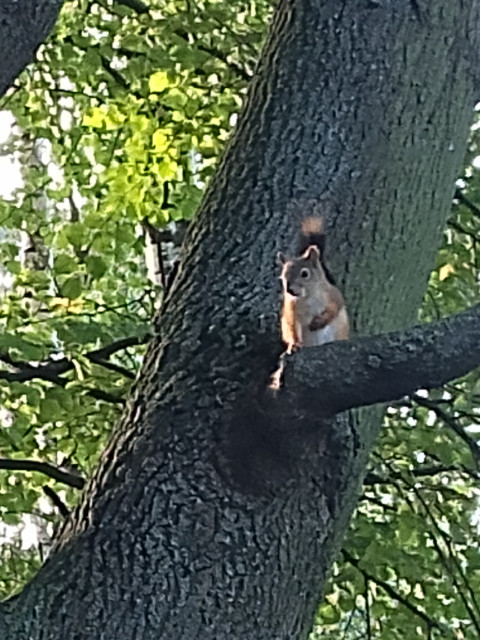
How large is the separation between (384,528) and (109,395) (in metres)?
1.00

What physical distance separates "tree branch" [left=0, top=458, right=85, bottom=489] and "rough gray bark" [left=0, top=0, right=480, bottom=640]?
4.49ft

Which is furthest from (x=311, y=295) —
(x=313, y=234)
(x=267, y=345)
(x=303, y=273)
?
(x=267, y=345)

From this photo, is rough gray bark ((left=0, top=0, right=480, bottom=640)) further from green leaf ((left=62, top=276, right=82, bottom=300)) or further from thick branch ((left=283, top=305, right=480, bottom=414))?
green leaf ((left=62, top=276, right=82, bottom=300))

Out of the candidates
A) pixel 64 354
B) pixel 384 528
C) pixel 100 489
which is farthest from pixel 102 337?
pixel 100 489

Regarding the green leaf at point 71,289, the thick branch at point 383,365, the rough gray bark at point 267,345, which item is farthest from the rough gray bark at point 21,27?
the green leaf at point 71,289

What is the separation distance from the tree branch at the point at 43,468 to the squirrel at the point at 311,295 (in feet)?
4.56

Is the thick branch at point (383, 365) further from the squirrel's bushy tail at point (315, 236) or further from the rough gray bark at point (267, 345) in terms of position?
the squirrel's bushy tail at point (315, 236)

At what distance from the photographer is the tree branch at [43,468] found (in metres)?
3.31

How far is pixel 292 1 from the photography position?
7.61 ft

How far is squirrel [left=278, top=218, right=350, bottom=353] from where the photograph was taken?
202 centimetres

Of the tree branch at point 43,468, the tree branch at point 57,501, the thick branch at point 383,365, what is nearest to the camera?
the thick branch at point 383,365

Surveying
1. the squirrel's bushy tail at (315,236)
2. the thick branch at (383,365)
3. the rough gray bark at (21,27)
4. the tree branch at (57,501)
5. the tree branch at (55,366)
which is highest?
the tree branch at (55,366)

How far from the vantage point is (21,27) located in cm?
188

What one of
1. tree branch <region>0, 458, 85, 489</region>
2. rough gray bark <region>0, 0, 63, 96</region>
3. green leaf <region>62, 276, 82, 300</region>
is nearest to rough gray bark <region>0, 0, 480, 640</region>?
rough gray bark <region>0, 0, 63, 96</region>
